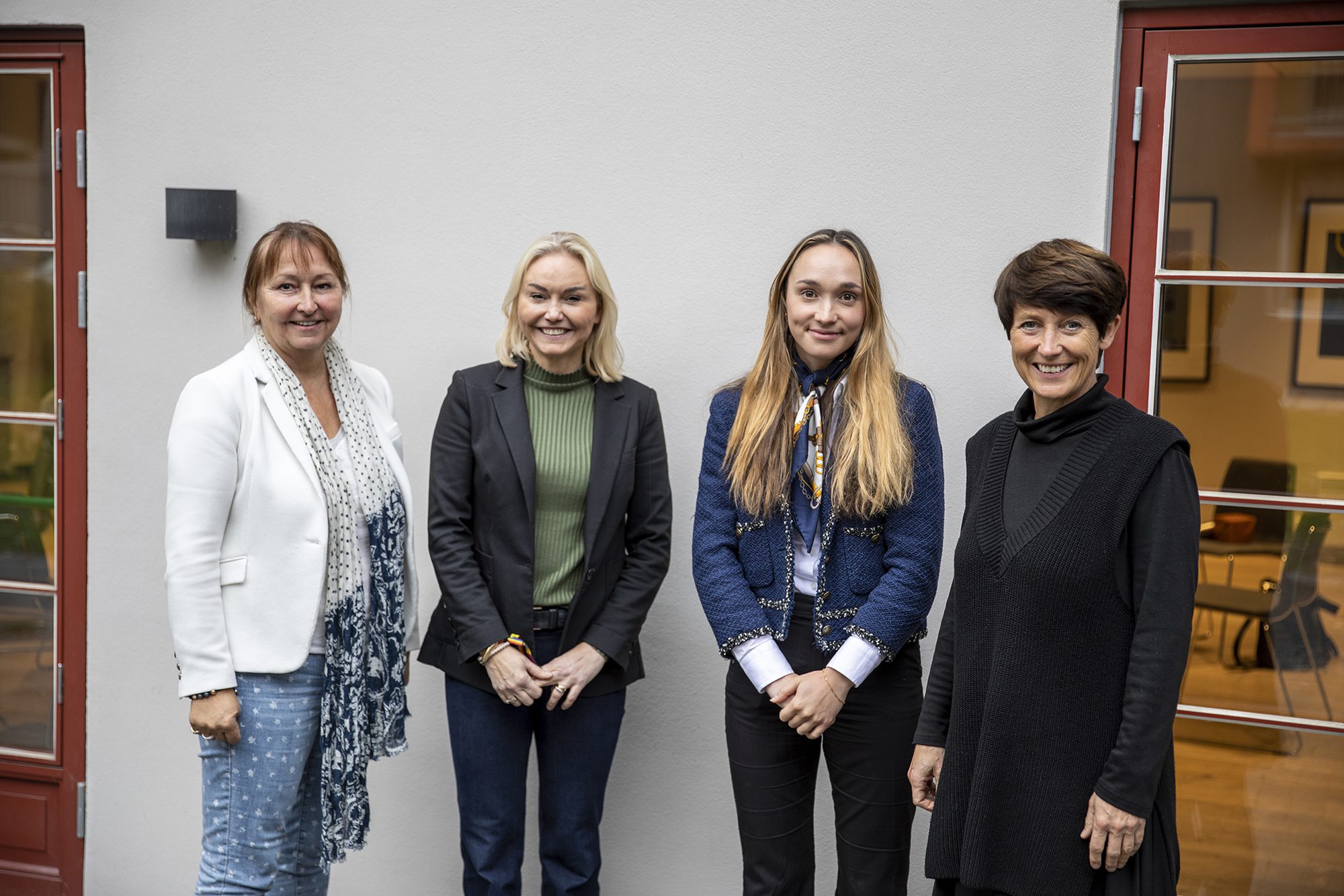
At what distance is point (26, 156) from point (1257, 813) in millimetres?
3753

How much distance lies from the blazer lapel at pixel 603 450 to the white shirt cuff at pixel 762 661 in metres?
0.43

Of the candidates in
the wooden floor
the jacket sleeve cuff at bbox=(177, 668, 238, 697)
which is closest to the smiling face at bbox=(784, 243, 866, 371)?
the wooden floor

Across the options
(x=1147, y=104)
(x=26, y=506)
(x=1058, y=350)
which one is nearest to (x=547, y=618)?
(x=1058, y=350)

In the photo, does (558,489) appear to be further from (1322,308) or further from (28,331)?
(28,331)

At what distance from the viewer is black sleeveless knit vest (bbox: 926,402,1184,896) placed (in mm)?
1666

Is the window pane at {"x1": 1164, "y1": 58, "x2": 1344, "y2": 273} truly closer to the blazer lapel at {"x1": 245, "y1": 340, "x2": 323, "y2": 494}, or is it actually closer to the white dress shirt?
the white dress shirt

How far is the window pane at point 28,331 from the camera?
3248 millimetres

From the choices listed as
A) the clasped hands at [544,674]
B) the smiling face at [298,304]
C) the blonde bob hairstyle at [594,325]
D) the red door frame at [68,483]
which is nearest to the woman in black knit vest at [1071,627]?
the clasped hands at [544,674]

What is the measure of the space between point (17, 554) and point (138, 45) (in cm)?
154

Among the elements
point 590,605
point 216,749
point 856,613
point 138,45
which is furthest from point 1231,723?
point 138,45

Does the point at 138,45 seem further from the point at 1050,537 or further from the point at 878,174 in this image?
the point at 1050,537

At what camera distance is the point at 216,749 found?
217 centimetres

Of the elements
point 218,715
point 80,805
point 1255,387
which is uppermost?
point 1255,387

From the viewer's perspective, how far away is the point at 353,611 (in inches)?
89.4
